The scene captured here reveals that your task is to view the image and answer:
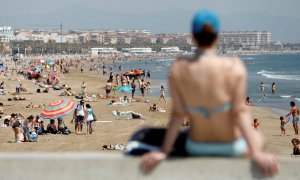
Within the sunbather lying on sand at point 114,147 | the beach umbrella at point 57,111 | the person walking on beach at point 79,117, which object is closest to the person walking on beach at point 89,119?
the person walking on beach at point 79,117

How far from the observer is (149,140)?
3117mm

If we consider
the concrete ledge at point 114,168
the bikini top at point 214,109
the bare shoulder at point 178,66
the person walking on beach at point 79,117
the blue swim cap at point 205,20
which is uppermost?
the blue swim cap at point 205,20

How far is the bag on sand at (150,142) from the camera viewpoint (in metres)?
2.98

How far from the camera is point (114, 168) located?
2.76m

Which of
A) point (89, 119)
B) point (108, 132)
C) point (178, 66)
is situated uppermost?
point (178, 66)

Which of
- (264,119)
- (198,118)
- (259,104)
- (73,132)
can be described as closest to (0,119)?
(73,132)

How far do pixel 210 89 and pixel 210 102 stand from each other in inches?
2.9

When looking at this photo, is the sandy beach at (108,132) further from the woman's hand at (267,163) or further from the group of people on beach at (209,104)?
the woman's hand at (267,163)

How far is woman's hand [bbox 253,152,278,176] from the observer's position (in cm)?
264

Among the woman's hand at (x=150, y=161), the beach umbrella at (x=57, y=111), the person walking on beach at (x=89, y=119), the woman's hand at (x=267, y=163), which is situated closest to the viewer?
the woman's hand at (x=267, y=163)

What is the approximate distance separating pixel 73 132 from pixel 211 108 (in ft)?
48.3

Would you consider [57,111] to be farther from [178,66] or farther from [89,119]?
[178,66]

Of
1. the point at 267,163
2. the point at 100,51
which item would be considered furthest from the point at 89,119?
the point at 100,51

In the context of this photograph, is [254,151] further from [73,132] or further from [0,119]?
[0,119]
